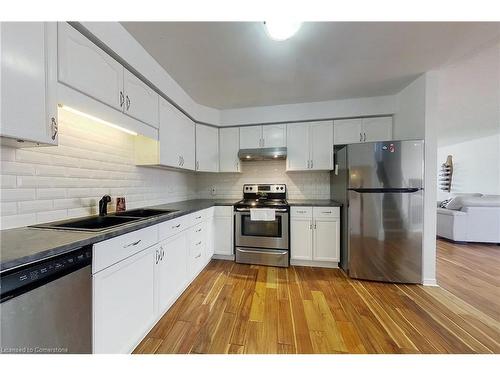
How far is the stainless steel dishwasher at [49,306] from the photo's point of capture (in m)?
Result: 0.73

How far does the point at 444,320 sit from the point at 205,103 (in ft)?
11.6

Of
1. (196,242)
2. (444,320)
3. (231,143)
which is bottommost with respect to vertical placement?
(444,320)

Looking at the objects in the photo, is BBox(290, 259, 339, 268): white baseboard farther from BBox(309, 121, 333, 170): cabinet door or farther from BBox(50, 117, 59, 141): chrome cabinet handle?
BBox(50, 117, 59, 141): chrome cabinet handle

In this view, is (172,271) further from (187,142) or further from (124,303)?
(187,142)

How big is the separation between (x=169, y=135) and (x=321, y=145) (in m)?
2.10

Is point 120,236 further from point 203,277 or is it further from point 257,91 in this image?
point 257,91

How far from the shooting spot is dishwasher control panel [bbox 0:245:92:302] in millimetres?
715

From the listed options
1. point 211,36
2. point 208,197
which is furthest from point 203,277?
point 211,36

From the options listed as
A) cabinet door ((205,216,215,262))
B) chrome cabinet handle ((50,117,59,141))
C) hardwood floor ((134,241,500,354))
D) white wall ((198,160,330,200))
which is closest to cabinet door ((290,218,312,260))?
hardwood floor ((134,241,500,354))

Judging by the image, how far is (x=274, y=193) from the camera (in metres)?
3.25

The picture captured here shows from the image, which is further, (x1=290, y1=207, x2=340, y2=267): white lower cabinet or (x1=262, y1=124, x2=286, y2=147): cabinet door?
(x1=262, y1=124, x2=286, y2=147): cabinet door

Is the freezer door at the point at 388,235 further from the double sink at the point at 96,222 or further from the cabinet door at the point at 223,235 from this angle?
the double sink at the point at 96,222

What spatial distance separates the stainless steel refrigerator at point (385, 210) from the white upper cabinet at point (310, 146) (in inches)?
21.7

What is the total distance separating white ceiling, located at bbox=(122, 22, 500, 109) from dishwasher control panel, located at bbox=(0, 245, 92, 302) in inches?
64.6
